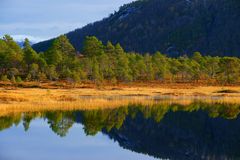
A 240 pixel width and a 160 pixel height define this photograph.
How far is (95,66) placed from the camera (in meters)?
137

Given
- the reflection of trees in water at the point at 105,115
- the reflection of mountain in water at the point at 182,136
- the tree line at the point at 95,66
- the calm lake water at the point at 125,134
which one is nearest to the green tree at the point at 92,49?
the tree line at the point at 95,66

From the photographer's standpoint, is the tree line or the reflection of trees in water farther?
the tree line

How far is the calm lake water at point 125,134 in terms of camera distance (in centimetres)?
3925

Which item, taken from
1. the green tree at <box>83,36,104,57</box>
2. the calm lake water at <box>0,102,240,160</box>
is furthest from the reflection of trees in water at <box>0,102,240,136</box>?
the green tree at <box>83,36,104,57</box>

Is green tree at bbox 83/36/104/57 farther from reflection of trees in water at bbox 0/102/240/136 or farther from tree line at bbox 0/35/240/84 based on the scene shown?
reflection of trees in water at bbox 0/102/240/136

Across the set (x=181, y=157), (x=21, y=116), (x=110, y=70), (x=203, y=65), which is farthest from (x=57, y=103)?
(x=203, y=65)

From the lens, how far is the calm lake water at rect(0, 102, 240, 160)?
1545 inches

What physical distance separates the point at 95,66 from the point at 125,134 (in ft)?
280

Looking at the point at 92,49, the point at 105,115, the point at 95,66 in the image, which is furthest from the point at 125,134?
the point at 92,49

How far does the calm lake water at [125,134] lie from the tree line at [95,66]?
200ft

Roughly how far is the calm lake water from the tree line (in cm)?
6084

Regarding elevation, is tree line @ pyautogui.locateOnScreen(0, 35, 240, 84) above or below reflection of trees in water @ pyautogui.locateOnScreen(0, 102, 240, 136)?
above

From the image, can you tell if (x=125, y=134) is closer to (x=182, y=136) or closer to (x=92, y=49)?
(x=182, y=136)

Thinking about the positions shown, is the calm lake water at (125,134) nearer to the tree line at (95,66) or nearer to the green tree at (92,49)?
the tree line at (95,66)
